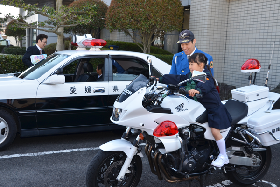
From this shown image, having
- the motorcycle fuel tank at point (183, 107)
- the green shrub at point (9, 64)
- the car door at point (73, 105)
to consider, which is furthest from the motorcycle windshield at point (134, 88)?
the green shrub at point (9, 64)

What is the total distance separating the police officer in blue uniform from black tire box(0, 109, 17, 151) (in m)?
2.54

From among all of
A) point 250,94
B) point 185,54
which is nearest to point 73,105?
point 185,54

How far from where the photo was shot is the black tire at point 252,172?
11.7ft

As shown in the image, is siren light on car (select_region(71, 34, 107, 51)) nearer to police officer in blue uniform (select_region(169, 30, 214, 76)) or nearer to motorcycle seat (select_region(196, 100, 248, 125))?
police officer in blue uniform (select_region(169, 30, 214, 76))

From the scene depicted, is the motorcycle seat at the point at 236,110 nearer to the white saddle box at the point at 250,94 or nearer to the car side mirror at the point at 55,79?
the white saddle box at the point at 250,94

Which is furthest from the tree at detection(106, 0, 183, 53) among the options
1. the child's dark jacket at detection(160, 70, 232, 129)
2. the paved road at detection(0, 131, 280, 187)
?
the child's dark jacket at detection(160, 70, 232, 129)

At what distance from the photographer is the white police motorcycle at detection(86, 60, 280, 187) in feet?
9.27

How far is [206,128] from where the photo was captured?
3152mm

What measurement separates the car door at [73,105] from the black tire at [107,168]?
1884 mm

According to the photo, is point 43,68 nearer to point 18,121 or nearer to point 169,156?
point 18,121

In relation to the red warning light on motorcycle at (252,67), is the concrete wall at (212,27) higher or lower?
higher

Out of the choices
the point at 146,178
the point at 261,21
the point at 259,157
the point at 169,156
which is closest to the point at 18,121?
the point at 146,178

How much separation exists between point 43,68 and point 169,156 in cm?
289

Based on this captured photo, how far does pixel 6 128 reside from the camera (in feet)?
14.6
